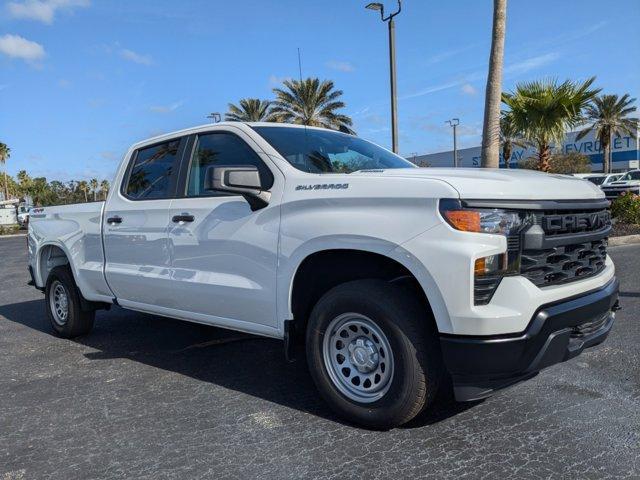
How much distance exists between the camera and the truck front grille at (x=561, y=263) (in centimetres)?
303

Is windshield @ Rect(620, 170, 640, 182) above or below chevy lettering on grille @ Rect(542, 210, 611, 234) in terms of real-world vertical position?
above

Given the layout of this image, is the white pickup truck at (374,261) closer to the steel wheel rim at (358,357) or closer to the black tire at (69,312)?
the steel wheel rim at (358,357)

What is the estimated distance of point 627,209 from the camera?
14234mm

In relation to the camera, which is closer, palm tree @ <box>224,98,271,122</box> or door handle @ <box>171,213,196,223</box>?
door handle @ <box>171,213,196,223</box>

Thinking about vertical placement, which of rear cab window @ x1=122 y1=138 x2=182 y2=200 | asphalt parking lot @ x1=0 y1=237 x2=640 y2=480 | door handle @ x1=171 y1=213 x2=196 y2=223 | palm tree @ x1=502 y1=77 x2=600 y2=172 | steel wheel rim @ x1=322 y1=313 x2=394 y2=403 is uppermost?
palm tree @ x1=502 y1=77 x2=600 y2=172

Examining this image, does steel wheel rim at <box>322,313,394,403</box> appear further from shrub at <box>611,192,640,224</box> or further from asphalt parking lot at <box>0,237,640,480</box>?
shrub at <box>611,192,640,224</box>

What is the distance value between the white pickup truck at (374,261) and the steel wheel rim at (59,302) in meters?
1.72

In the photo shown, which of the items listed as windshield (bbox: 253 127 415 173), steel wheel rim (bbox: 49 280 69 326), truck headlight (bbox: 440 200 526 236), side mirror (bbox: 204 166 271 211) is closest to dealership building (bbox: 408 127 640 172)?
steel wheel rim (bbox: 49 280 69 326)

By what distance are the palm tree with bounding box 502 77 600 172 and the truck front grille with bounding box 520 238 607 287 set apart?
9.78 metres

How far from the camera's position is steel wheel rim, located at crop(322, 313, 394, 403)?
335 centimetres

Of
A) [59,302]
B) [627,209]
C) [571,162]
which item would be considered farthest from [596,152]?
[59,302]

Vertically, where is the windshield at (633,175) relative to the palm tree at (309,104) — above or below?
below

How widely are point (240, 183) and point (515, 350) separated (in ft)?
6.23

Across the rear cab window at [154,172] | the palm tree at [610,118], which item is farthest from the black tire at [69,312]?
the palm tree at [610,118]
